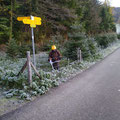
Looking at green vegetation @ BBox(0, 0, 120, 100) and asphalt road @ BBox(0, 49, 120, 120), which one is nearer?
asphalt road @ BBox(0, 49, 120, 120)

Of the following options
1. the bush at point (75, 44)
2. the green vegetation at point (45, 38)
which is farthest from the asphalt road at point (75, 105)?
the bush at point (75, 44)

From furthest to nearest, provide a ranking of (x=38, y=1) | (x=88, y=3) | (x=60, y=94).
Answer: (x=88, y=3) < (x=38, y=1) < (x=60, y=94)

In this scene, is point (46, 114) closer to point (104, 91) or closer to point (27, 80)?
point (27, 80)

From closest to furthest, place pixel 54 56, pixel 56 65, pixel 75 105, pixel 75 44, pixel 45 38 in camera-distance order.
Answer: pixel 75 105, pixel 54 56, pixel 56 65, pixel 75 44, pixel 45 38

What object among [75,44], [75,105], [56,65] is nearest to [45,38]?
[75,44]

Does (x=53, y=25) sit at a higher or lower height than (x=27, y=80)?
higher

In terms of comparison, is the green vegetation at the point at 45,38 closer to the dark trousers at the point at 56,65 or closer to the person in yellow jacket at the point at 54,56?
the dark trousers at the point at 56,65

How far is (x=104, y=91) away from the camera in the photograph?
5.52m

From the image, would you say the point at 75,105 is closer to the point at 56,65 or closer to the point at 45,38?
the point at 56,65

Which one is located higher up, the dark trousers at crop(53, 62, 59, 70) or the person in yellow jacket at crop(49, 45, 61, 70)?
the person in yellow jacket at crop(49, 45, 61, 70)

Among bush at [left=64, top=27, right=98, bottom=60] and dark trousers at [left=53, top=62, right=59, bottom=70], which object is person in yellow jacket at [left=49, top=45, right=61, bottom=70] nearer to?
dark trousers at [left=53, top=62, right=59, bottom=70]

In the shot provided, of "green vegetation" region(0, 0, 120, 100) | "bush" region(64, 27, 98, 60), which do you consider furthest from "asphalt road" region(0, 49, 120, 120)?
"bush" region(64, 27, 98, 60)

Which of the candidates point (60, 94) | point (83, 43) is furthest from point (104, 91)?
point (83, 43)

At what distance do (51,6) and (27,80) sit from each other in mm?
20827
